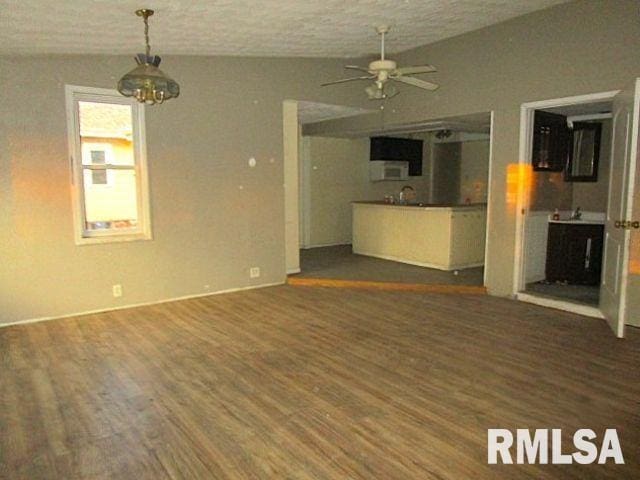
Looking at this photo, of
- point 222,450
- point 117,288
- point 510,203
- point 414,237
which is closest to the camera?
point 222,450

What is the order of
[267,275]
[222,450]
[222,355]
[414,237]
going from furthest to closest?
[414,237] < [267,275] < [222,355] < [222,450]

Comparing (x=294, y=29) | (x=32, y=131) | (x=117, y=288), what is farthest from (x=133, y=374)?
(x=294, y=29)

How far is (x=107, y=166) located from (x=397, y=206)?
4.27m

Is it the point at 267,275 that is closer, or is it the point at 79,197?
Result: the point at 79,197

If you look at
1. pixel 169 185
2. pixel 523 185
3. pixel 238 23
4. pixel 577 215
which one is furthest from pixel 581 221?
pixel 169 185

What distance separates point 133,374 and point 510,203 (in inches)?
173

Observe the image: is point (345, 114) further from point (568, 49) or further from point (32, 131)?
point (32, 131)

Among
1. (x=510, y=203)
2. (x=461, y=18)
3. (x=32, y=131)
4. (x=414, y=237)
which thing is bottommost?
(x=414, y=237)

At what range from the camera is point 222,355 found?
376 cm

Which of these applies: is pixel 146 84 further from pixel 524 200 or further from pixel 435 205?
pixel 435 205

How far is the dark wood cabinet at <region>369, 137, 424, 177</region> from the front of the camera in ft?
30.7

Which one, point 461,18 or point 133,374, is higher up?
point 461,18

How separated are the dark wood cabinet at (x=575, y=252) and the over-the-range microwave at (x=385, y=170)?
3.92 meters

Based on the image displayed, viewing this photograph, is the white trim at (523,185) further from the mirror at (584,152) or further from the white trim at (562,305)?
the mirror at (584,152)
